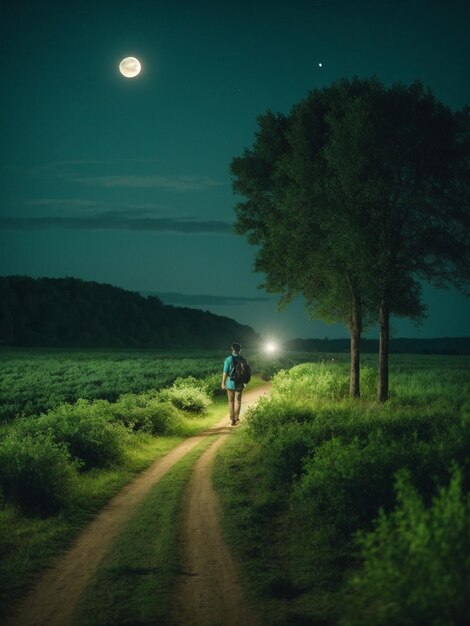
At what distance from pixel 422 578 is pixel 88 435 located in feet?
35.1

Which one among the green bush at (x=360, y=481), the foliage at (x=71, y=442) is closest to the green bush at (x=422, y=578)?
the green bush at (x=360, y=481)

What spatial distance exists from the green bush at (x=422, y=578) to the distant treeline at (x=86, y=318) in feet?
442

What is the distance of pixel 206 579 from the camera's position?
724cm

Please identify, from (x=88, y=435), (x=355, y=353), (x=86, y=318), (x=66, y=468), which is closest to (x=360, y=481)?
(x=66, y=468)

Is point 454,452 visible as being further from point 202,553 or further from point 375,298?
point 375,298

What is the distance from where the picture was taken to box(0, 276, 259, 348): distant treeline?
486ft

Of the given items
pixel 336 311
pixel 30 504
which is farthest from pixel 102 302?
pixel 30 504

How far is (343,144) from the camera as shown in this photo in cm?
1909

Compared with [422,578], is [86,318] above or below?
above

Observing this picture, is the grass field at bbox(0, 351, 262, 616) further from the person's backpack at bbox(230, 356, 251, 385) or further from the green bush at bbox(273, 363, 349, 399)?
the green bush at bbox(273, 363, 349, 399)

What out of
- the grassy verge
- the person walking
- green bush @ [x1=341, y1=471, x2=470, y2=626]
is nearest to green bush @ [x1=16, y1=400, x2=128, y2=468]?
the grassy verge

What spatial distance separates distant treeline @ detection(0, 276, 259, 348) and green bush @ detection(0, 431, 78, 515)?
127 meters

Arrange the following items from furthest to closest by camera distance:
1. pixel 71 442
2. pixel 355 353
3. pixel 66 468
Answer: pixel 355 353 → pixel 71 442 → pixel 66 468

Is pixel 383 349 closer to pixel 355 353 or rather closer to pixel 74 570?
pixel 355 353
